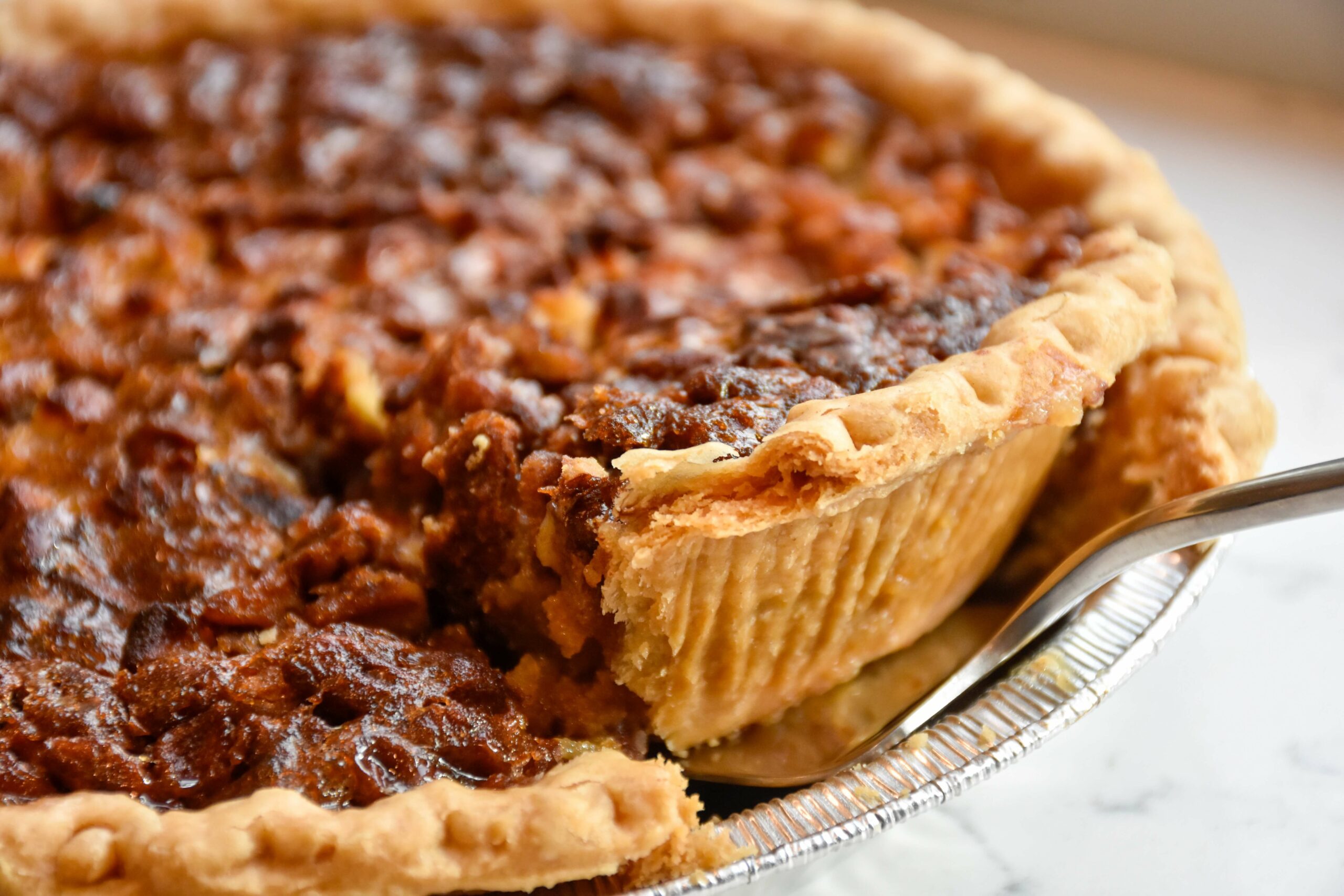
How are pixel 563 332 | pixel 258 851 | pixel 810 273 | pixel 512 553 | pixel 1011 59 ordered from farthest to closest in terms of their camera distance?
1. pixel 1011 59
2. pixel 810 273
3. pixel 563 332
4. pixel 512 553
5. pixel 258 851

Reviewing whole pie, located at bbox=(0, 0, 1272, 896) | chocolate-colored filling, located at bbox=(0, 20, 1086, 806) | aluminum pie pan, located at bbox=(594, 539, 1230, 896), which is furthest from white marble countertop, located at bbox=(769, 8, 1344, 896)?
chocolate-colored filling, located at bbox=(0, 20, 1086, 806)

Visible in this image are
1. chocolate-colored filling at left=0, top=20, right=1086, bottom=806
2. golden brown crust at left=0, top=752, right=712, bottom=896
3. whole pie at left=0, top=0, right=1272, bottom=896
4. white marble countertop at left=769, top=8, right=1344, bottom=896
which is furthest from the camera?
white marble countertop at left=769, top=8, right=1344, bottom=896

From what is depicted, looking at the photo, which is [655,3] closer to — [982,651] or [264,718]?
[982,651]

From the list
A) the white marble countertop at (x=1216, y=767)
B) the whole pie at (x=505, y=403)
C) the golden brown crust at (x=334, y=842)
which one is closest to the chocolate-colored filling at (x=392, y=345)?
the whole pie at (x=505, y=403)

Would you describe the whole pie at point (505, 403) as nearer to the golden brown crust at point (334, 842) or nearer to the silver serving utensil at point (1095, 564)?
the golden brown crust at point (334, 842)

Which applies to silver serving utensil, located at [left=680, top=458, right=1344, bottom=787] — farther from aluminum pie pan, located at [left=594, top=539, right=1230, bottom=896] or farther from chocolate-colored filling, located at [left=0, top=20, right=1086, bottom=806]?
chocolate-colored filling, located at [left=0, top=20, right=1086, bottom=806]

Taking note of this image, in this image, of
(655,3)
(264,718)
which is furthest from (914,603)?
(655,3)

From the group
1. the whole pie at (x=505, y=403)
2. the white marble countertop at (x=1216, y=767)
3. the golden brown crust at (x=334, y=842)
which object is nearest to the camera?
the golden brown crust at (x=334, y=842)
